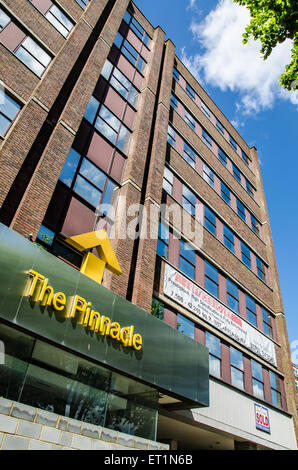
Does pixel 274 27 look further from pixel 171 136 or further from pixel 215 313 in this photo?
pixel 215 313

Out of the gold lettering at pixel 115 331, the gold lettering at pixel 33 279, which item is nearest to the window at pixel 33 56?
the gold lettering at pixel 33 279

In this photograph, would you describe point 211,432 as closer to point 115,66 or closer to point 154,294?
point 154,294

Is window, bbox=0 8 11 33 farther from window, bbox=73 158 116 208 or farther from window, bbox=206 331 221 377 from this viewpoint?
window, bbox=206 331 221 377

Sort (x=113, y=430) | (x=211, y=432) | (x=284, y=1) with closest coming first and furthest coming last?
(x=113, y=430), (x=284, y=1), (x=211, y=432)

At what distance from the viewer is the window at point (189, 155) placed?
21.0 meters

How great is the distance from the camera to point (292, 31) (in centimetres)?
1062

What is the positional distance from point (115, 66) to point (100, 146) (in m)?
6.04

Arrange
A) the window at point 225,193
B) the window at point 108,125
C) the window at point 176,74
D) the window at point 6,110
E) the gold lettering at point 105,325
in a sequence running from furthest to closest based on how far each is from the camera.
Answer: the window at point 176,74
the window at point 225,193
the window at point 108,125
the window at point 6,110
the gold lettering at point 105,325

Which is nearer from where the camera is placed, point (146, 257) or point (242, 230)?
point (146, 257)

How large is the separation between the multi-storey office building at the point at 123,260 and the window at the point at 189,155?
0.37ft

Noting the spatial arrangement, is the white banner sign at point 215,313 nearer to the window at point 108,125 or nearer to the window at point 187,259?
the window at point 187,259

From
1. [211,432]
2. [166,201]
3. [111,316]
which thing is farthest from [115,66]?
[211,432]

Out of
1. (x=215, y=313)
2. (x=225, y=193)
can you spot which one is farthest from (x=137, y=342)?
(x=225, y=193)

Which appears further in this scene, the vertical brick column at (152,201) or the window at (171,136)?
the window at (171,136)
